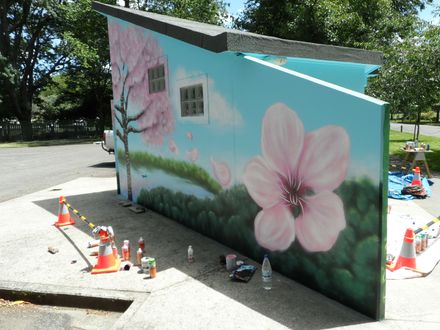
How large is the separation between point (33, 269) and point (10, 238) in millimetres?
1940

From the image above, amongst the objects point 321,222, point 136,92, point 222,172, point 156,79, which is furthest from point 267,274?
point 136,92

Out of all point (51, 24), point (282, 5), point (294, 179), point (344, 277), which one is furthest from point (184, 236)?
point (51, 24)

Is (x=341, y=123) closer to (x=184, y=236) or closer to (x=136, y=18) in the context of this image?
(x=184, y=236)

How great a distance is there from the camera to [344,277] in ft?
13.5

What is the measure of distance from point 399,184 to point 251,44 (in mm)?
7672

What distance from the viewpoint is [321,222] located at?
436 cm

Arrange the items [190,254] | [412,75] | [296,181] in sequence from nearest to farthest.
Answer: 1. [296,181]
2. [190,254]
3. [412,75]

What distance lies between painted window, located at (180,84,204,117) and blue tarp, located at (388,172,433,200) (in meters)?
6.18

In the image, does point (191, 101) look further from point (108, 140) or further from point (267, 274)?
point (108, 140)

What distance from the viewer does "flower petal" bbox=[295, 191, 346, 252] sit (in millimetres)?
4156

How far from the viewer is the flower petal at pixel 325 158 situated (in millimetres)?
4012

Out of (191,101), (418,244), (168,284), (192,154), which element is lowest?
(168,284)

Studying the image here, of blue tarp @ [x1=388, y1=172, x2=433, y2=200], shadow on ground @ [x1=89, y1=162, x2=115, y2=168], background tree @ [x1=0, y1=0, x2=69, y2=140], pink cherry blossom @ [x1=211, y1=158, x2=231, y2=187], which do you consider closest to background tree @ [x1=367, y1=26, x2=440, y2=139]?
blue tarp @ [x1=388, y1=172, x2=433, y2=200]

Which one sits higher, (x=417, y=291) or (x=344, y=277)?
(x=344, y=277)
